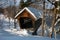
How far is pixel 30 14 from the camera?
788 cm

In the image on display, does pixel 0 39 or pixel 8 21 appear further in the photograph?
pixel 8 21

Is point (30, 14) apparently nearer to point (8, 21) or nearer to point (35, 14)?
point (35, 14)

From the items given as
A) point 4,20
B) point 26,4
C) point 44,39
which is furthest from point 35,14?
point 44,39

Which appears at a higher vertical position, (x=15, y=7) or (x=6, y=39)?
(x=15, y=7)

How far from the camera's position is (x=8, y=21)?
933cm

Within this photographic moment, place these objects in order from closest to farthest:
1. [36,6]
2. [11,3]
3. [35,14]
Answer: [35,14]
[36,6]
[11,3]

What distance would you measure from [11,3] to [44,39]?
8.26m

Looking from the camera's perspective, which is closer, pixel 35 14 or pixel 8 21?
pixel 35 14

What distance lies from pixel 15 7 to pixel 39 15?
211 centimetres

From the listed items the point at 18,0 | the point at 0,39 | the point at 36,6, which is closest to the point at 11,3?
the point at 18,0

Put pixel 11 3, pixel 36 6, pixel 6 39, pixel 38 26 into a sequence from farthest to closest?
pixel 11 3 → pixel 36 6 → pixel 38 26 → pixel 6 39

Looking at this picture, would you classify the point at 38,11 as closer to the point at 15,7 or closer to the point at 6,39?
the point at 15,7

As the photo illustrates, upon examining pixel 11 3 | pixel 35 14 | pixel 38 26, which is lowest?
pixel 38 26

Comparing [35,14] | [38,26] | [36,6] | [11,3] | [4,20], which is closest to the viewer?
[38,26]
